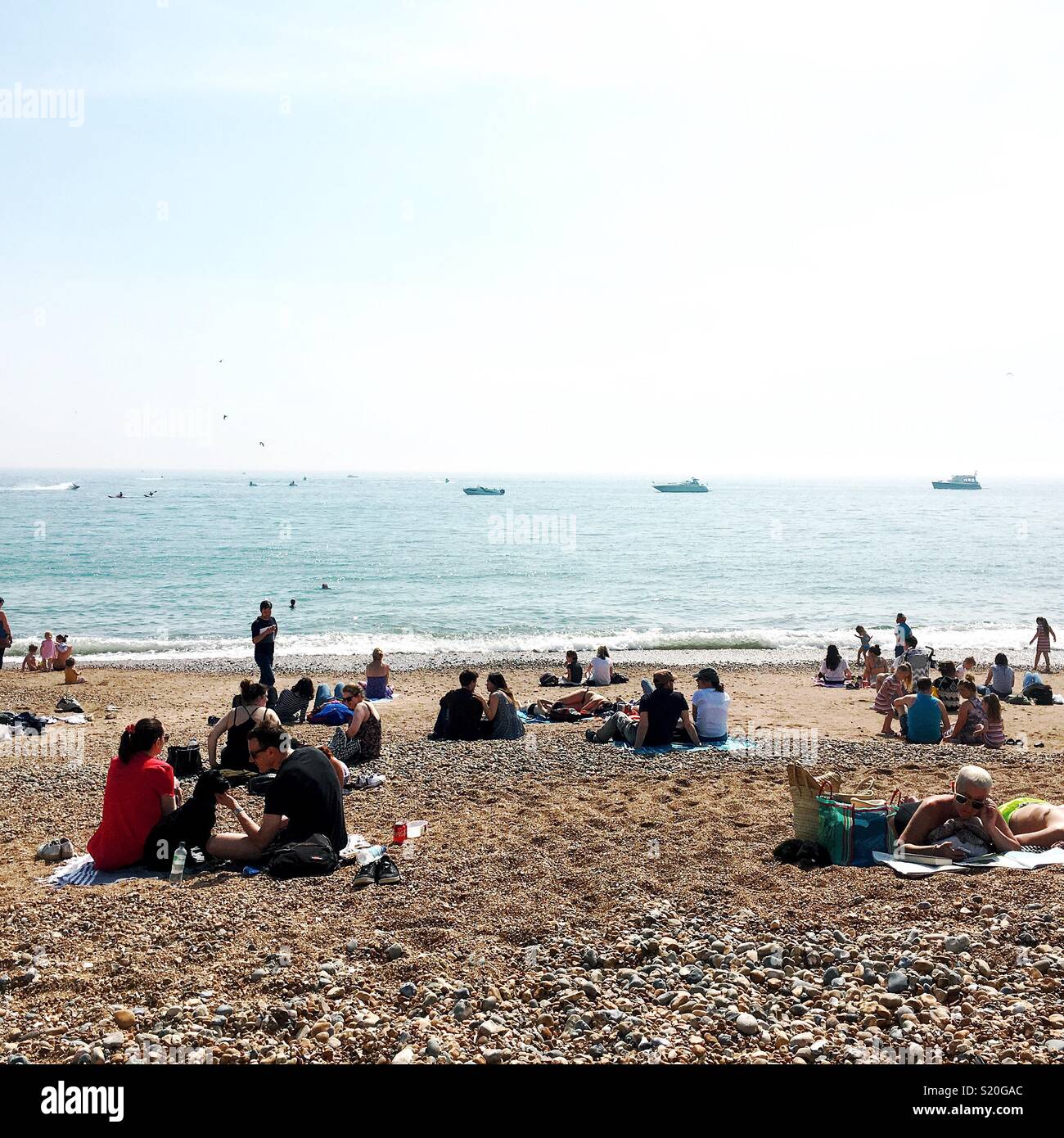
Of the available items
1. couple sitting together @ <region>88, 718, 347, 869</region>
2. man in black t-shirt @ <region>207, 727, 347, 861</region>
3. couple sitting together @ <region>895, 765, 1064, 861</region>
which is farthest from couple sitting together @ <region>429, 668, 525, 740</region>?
couple sitting together @ <region>895, 765, 1064, 861</region>

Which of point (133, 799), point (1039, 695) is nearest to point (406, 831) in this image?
point (133, 799)

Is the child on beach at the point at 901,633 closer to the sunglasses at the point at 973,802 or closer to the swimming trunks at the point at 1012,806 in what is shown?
the swimming trunks at the point at 1012,806

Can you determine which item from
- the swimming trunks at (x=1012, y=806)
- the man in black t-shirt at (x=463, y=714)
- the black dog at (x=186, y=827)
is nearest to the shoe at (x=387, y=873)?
the black dog at (x=186, y=827)

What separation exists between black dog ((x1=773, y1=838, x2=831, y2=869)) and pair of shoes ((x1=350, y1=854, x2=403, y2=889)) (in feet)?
9.80

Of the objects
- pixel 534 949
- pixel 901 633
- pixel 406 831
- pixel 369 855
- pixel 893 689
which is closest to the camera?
pixel 534 949

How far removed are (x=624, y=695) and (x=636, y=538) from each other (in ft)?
201

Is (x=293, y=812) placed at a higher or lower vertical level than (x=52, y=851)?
higher

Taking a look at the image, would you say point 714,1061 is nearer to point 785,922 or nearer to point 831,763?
point 785,922

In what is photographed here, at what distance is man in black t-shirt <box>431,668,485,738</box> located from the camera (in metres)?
12.6

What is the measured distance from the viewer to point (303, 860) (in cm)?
680

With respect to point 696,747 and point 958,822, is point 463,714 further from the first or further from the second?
point 958,822

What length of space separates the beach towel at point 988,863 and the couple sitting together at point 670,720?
4954mm

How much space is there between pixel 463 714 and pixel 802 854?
20.9ft
